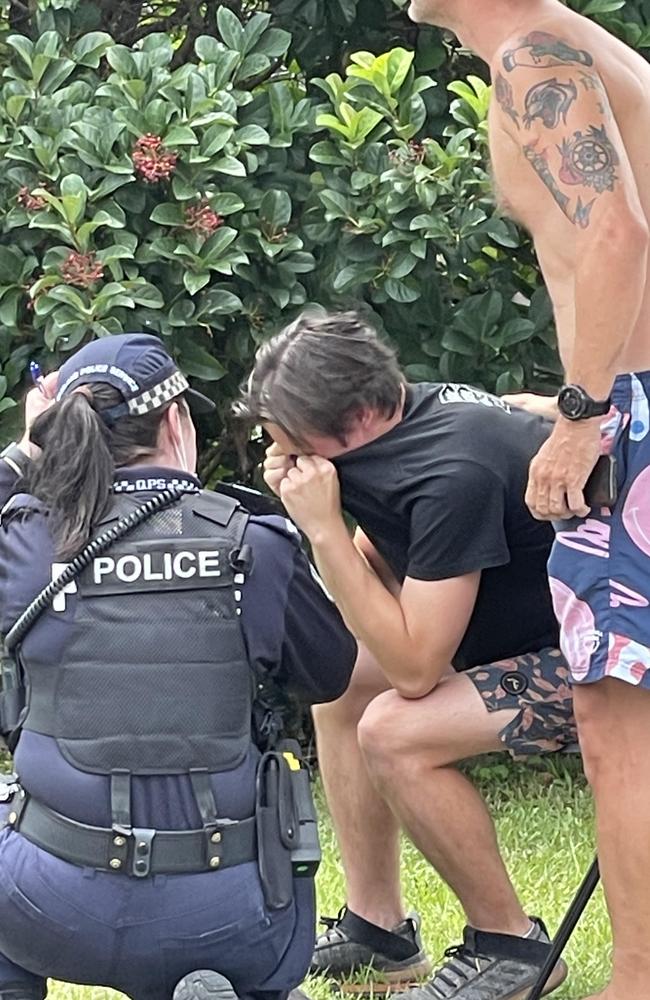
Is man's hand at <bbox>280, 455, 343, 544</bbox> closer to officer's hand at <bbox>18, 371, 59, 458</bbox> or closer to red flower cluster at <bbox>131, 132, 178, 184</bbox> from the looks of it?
officer's hand at <bbox>18, 371, 59, 458</bbox>

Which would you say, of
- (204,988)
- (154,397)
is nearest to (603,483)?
(154,397)

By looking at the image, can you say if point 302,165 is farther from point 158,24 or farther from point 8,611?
A: point 8,611

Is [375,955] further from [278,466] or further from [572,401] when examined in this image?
[572,401]

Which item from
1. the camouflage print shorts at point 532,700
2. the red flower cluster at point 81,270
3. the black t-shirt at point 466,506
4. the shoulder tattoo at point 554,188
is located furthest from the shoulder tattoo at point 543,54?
the red flower cluster at point 81,270

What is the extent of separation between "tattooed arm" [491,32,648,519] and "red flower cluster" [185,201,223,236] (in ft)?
7.01

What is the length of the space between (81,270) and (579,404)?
253 centimetres

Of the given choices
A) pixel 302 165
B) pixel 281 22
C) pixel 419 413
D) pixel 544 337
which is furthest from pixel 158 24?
pixel 419 413

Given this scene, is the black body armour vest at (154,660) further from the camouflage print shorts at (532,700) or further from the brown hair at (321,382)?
the camouflage print shorts at (532,700)

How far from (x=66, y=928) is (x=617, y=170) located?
1.70 metres

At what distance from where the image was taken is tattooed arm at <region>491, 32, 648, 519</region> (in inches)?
125

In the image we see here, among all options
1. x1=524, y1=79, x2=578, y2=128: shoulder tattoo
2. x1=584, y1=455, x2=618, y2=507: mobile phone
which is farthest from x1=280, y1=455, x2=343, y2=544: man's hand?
x1=524, y1=79, x2=578, y2=128: shoulder tattoo

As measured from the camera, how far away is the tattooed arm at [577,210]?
3174mm

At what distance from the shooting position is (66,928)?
3229mm

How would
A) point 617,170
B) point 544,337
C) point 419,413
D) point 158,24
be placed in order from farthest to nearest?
point 158,24
point 544,337
point 419,413
point 617,170
